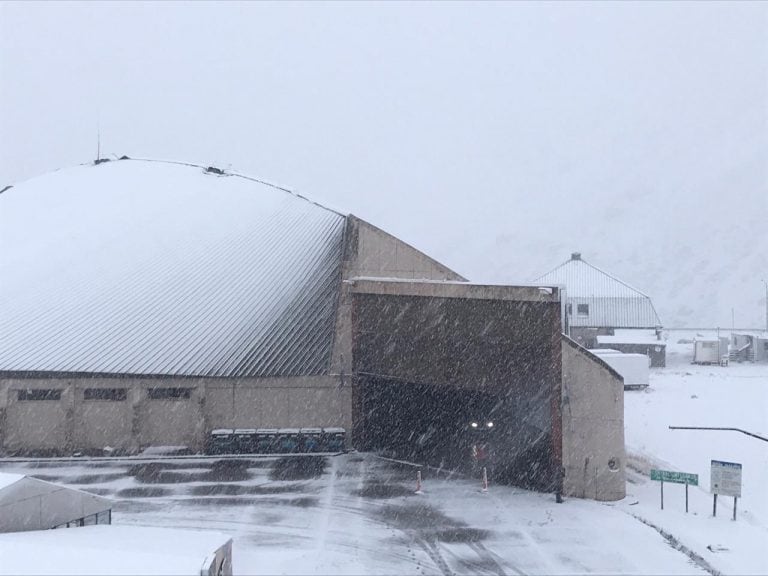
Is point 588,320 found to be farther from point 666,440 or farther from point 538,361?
point 538,361

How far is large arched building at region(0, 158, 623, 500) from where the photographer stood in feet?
82.6

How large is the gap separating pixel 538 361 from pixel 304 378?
976cm

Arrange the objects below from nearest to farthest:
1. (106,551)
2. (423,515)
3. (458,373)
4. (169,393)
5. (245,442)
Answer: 1. (106,551)
2. (423,515)
3. (458,373)
4. (245,442)
5. (169,393)

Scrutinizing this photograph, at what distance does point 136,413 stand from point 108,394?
4.39ft

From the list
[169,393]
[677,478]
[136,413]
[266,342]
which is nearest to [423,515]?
[677,478]

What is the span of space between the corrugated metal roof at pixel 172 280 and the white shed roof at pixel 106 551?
14.0 metres

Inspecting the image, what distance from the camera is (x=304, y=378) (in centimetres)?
2953

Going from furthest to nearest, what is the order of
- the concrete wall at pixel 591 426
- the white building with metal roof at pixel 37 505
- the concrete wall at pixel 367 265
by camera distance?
the concrete wall at pixel 367 265
the concrete wall at pixel 591 426
the white building with metal roof at pixel 37 505

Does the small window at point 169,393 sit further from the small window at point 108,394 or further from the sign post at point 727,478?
the sign post at point 727,478

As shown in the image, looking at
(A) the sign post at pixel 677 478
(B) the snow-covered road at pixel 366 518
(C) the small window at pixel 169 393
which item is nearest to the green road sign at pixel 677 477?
(A) the sign post at pixel 677 478

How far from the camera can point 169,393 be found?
2912cm

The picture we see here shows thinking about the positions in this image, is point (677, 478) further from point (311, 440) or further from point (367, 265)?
point (367, 265)

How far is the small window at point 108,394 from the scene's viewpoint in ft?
95.0

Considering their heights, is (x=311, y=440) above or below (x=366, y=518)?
above
